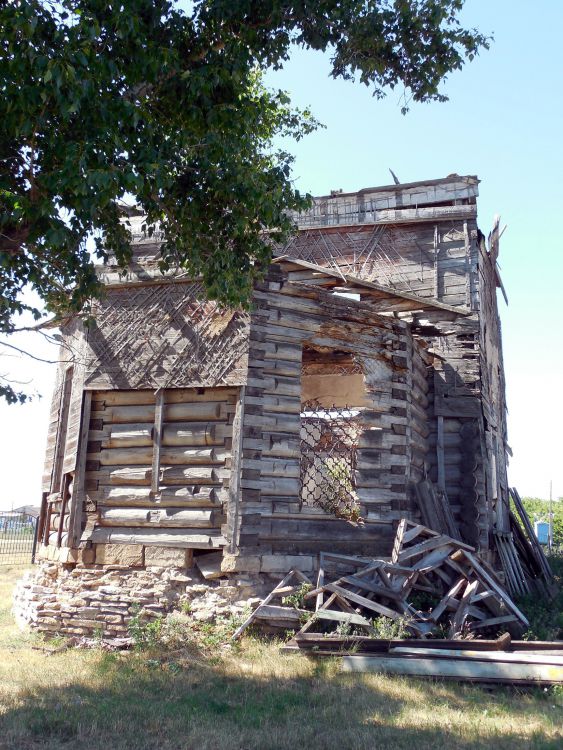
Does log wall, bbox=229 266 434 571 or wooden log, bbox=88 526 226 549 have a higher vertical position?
log wall, bbox=229 266 434 571

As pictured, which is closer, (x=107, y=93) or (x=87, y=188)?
(x=87, y=188)

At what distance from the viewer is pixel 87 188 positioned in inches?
277

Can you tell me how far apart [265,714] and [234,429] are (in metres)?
4.34

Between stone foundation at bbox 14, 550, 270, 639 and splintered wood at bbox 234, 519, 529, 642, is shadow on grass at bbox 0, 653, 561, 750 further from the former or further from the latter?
stone foundation at bbox 14, 550, 270, 639

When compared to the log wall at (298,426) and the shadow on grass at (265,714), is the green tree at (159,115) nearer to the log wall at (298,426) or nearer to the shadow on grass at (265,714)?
the log wall at (298,426)

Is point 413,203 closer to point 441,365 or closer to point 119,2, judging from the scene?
point 441,365

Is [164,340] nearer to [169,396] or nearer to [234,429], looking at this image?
[169,396]

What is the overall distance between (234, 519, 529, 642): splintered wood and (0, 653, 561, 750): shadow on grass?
91 centimetres

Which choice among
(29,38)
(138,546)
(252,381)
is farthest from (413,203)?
(29,38)

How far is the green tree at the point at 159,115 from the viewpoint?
7.01m

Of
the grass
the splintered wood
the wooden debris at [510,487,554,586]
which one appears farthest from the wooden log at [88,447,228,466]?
the wooden debris at [510,487,554,586]

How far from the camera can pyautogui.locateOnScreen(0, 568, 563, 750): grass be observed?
655 cm

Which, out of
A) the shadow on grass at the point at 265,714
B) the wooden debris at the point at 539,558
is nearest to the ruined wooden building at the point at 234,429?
the shadow on grass at the point at 265,714

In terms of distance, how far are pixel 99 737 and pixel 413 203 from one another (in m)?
13.4
